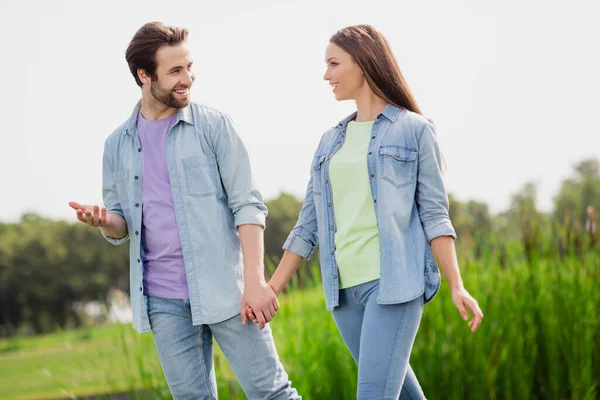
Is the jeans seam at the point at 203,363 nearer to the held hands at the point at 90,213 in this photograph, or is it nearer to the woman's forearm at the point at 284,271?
the woman's forearm at the point at 284,271

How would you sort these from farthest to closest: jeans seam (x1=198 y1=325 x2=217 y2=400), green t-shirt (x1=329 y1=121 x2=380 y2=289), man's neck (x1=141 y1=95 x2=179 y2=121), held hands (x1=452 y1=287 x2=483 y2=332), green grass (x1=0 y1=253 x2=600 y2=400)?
green grass (x1=0 y1=253 x2=600 y2=400), man's neck (x1=141 y1=95 x2=179 y2=121), jeans seam (x1=198 y1=325 x2=217 y2=400), green t-shirt (x1=329 y1=121 x2=380 y2=289), held hands (x1=452 y1=287 x2=483 y2=332)

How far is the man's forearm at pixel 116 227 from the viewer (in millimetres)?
2514

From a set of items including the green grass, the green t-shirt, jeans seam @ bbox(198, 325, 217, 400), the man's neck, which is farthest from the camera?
the green grass

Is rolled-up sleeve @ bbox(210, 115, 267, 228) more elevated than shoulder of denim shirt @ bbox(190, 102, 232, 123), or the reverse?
shoulder of denim shirt @ bbox(190, 102, 232, 123)

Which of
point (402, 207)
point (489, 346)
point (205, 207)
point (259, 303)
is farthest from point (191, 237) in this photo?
point (489, 346)

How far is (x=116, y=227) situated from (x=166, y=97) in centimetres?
48

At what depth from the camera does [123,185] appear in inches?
102

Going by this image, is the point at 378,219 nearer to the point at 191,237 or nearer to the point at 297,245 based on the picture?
the point at 297,245

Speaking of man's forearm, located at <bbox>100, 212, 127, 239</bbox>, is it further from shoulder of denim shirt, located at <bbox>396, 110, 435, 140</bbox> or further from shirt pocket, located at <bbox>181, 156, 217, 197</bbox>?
shoulder of denim shirt, located at <bbox>396, 110, 435, 140</bbox>

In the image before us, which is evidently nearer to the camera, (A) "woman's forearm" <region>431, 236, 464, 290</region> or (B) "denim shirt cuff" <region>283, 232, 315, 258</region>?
(A) "woman's forearm" <region>431, 236, 464, 290</region>

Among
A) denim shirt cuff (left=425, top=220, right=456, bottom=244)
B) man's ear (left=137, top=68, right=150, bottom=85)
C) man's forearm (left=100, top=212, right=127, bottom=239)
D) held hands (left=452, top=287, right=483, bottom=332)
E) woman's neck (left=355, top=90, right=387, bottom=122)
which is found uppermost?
man's ear (left=137, top=68, right=150, bottom=85)

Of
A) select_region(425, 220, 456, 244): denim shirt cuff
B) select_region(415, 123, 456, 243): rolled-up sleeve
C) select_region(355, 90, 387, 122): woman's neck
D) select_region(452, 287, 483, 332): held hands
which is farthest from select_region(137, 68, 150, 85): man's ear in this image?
select_region(452, 287, 483, 332): held hands

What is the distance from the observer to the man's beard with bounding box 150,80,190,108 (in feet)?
8.06

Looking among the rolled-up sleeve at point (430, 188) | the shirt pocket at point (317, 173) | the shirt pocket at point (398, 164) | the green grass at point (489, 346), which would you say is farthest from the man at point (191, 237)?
the green grass at point (489, 346)
